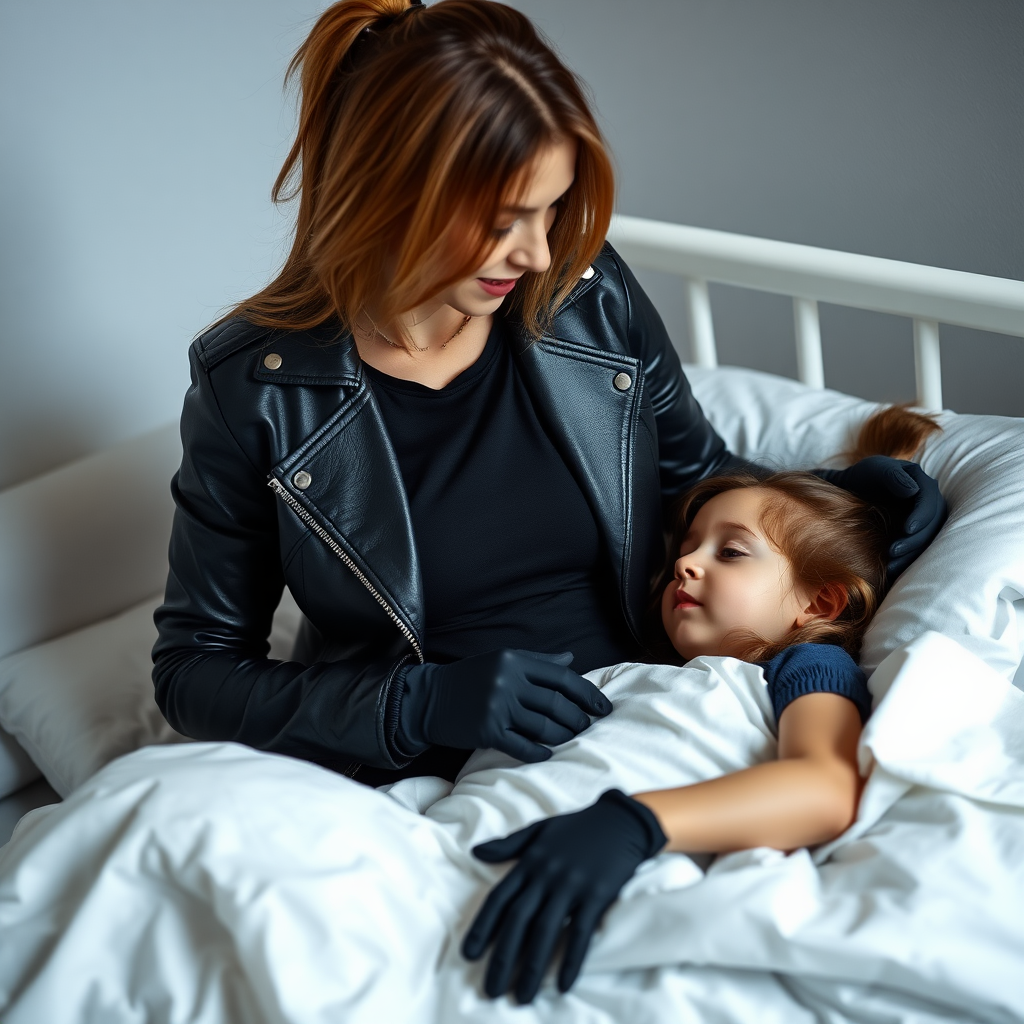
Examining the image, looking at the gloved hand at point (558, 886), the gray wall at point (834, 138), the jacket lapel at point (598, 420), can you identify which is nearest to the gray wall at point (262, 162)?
the gray wall at point (834, 138)

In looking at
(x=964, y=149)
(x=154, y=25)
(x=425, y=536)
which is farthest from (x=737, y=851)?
(x=154, y=25)

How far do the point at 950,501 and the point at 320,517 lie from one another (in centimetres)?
75

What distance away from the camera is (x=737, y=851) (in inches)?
37.9

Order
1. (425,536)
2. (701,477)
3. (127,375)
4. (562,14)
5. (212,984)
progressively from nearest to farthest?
(212,984) < (425,536) < (701,477) < (127,375) < (562,14)

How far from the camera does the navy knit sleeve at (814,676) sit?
1.07m

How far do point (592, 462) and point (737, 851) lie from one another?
49 centimetres

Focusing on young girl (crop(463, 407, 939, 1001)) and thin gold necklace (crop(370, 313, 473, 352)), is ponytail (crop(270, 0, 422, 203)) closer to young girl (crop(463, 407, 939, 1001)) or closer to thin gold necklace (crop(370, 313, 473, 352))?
thin gold necklace (crop(370, 313, 473, 352))

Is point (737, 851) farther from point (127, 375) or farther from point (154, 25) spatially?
point (154, 25)

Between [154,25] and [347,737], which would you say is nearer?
[347,737]

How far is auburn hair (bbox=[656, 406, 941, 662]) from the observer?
125 centimetres

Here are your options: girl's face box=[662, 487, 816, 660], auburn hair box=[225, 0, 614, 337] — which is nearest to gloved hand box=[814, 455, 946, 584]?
girl's face box=[662, 487, 816, 660]

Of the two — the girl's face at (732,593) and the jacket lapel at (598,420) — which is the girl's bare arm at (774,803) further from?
the jacket lapel at (598,420)

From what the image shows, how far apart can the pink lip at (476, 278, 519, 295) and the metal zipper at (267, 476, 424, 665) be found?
Result: 1.01ft

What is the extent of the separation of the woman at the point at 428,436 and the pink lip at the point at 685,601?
78 millimetres
